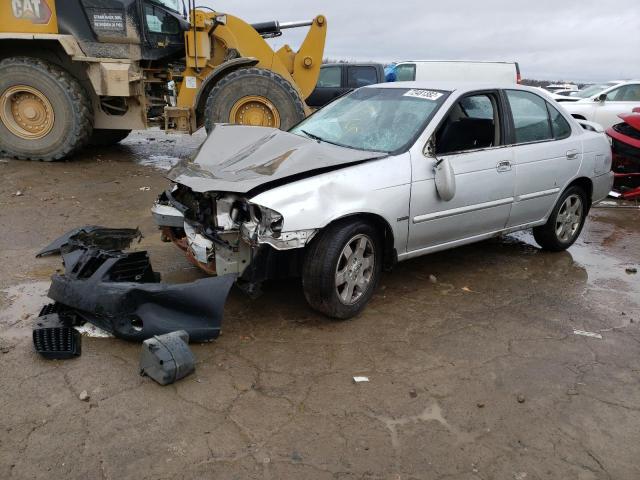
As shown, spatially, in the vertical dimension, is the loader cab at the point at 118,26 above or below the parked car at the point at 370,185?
above

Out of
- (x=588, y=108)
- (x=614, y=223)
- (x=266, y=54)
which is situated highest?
(x=266, y=54)

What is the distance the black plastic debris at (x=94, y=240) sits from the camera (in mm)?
4641

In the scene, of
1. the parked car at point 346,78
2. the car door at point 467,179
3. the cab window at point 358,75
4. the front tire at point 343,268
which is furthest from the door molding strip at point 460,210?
the cab window at point 358,75

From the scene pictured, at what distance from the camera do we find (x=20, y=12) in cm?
769

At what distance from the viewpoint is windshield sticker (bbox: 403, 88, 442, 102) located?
4404mm

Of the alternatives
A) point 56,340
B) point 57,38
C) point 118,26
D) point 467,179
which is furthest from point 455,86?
point 57,38

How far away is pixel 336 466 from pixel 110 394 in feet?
4.29

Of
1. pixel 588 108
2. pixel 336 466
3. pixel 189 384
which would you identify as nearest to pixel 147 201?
pixel 189 384

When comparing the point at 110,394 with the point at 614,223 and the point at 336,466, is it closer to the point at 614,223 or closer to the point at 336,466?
the point at 336,466

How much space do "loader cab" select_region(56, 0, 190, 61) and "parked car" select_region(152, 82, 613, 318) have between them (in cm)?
455

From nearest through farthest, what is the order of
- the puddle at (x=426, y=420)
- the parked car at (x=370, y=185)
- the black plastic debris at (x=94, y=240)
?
the puddle at (x=426, y=420) < the parked car at (x=370, y=185) < the black plastic debris at (x=94, y=240)

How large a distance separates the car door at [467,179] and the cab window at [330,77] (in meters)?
9.10

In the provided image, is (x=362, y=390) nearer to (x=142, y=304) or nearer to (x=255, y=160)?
(x=142, y=304)

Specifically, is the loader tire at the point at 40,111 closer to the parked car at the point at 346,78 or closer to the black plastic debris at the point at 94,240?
the black plastic debris at the point at 94,240
